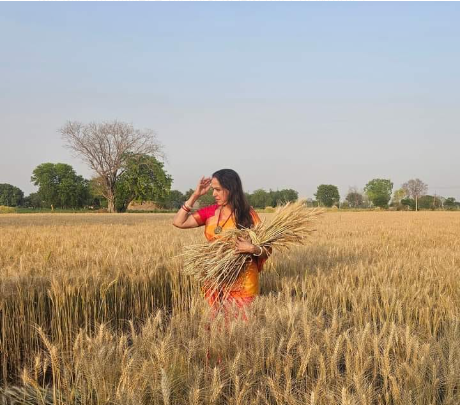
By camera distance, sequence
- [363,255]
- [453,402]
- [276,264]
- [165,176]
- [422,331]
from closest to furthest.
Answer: [453,402], [422,331], [276,264], [363,255], [165,176]

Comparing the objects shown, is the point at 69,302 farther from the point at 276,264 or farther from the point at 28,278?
the point at 276,264

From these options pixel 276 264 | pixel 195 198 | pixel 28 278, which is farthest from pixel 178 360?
pixel 276 264

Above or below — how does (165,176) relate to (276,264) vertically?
above

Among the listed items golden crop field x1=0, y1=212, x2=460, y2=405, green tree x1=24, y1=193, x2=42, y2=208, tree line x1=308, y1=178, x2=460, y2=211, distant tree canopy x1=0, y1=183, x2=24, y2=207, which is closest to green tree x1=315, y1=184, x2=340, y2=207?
tree line x1=308, y1=178, x2=460, y2=211

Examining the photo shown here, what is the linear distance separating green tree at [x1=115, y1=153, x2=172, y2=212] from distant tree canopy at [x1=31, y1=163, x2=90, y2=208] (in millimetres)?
23046

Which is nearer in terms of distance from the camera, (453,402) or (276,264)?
(453,402)

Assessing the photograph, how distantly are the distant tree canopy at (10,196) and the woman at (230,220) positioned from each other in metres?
106

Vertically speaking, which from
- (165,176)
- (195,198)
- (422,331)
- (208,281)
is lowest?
(422,331)

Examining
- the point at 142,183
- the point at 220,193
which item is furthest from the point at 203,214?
the point at 142,183

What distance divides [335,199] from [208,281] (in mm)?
105726

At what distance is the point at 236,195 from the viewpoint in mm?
3412

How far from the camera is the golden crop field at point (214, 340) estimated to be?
1.67m

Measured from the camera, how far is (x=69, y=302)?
10.6 ft

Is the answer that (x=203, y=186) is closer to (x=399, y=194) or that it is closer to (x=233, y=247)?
(x=233, y=247)
